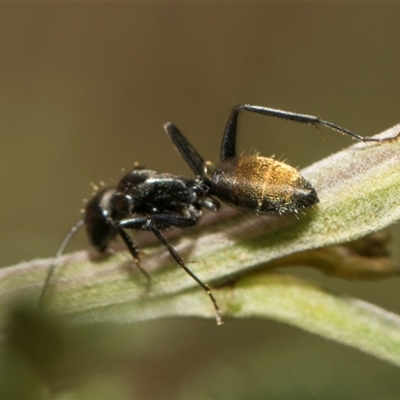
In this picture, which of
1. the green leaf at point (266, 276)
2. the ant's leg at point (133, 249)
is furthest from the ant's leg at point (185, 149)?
the green leaf at point (266, 276)

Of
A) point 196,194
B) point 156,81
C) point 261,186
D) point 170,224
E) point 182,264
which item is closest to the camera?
point 182,264

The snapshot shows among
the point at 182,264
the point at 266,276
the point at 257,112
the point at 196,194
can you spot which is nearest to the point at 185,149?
the point at 196,194

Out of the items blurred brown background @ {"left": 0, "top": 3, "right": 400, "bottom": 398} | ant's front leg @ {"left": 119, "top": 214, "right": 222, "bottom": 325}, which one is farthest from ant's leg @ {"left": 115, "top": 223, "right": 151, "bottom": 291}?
blurred brown background @ {"left": 0, "top": 3, "right": 400, "bottom": 398}

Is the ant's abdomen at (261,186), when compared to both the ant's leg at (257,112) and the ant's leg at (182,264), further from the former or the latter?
the ant's leg at (182,264)

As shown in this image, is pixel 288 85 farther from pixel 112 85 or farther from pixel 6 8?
pixel 6 8

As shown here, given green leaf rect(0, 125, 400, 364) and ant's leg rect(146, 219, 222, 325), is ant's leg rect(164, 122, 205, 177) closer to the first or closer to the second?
ant's leg rect(146, 219, 222, 325)

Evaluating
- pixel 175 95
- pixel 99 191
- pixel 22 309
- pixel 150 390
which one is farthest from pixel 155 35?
pixel 22 309

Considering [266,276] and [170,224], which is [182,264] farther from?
[170,224]
